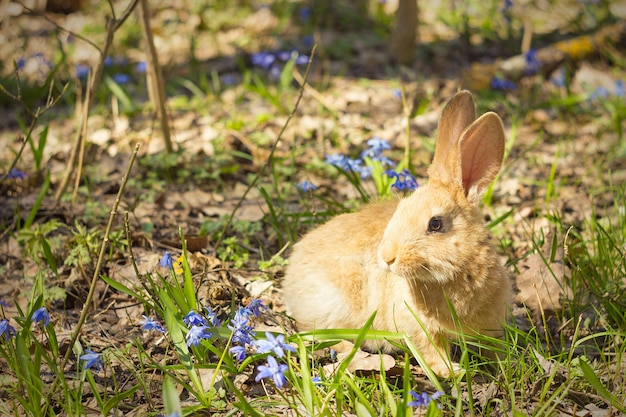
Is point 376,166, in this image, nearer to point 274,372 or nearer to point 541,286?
point 541,286

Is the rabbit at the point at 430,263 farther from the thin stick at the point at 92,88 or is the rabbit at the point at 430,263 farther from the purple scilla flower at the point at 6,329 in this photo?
the thin stick at the point at 92,88

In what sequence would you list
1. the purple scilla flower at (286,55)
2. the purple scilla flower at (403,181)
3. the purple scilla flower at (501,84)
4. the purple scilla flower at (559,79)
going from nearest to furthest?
1. the purple scilla flower at (403,181)
2. the purple scilla flower at (501,84)
3. the purple scilla flower at (286,55)
4. the purple scilla flower at (559,79)

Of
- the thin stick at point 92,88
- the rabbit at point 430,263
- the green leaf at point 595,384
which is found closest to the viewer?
the green leaf at point 595,384

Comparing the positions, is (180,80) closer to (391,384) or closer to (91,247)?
(91,247)

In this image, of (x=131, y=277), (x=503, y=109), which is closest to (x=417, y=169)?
(x=503, y=109)

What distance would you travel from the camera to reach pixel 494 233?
4363 mm

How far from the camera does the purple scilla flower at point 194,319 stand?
285 cm

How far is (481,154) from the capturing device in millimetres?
3137

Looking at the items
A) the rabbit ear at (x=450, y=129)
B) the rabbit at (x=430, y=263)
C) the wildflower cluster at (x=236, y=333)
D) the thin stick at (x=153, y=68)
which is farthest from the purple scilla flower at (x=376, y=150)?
the thin stick at (x=153, y=68)

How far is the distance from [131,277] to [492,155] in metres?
2.15

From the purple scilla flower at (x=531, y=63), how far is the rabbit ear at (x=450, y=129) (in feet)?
11.2

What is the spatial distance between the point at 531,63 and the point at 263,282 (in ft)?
12.6

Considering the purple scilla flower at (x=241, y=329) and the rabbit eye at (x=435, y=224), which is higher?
the rabbit eye at (x=435, y=224)

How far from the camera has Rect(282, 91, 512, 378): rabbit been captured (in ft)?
9.74
